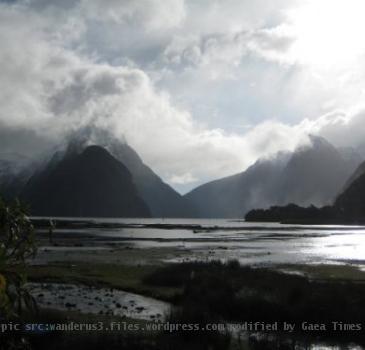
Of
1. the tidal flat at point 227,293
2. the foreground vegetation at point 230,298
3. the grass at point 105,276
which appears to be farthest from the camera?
the grass at point 105,276

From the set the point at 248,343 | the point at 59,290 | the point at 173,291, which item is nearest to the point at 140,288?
the point at 173,291

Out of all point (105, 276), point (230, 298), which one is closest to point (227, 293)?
point (230, 298)

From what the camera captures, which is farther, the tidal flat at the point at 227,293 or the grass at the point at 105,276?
the grass at the point at 105,276

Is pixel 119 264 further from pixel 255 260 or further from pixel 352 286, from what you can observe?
pixel 352 286

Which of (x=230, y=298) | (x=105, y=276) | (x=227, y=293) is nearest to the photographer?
(x=230, y=298)

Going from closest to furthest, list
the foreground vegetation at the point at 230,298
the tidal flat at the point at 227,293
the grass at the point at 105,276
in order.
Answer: the foreground vegetation at the point at 230,298 → the tidal flat at the point at 227,293 → the grass at the point at 105,276

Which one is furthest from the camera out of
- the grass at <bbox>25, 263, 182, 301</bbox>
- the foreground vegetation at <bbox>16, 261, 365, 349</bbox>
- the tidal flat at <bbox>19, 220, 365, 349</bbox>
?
the grass at <bbox>25, 263, 182, 301</bbox>

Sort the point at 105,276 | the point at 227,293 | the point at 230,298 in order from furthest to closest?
the point at 105,276 → the point at 227,293 → the point at 230,298

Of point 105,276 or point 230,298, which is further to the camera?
point 105,276

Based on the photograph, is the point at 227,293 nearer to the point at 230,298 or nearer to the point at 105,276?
the point at 230,298

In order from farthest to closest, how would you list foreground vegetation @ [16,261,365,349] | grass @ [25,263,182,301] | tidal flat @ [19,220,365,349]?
grass @ [25,263,182,301]
tidal flat @ [19,220,365,349]
foreground vegetation @ [16,261,365,349]

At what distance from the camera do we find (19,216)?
9.09 m

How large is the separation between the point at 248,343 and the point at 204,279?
54.4 feet

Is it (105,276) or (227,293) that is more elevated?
(227,293)
